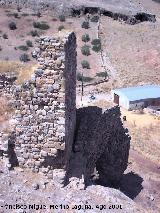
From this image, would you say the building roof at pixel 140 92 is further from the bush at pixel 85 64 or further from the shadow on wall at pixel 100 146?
the shadow on wall at pixel 100 146

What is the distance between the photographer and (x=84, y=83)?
3988 centimetres

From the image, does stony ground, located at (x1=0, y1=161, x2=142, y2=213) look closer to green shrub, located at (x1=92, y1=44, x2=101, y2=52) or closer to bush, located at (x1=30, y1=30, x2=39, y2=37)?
green shrub, located at (x1=92, y1=44, x2=101, y2=52)

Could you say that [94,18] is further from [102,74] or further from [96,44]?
[102,74]

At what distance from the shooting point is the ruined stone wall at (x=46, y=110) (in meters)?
13.6

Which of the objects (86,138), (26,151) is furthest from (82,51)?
(26,151)

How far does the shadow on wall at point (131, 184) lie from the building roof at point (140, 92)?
455 inches

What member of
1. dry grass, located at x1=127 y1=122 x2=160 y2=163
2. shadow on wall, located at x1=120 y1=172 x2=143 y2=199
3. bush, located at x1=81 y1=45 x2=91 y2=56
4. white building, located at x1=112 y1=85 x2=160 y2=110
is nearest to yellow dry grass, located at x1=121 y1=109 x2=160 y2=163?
dry grass, located at x1=127 y1=122 x2=160 y2=163

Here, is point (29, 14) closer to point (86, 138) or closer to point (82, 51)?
point (82, 51)

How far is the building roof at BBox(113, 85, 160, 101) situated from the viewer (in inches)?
1409

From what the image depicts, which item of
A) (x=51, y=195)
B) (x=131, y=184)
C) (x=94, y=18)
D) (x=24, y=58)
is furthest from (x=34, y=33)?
(x=51, y=195)

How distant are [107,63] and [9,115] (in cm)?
3100

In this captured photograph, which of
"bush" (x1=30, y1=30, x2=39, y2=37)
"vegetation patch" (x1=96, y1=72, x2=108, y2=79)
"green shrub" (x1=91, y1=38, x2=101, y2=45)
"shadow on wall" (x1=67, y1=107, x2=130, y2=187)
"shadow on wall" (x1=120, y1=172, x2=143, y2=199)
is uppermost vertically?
"shadow on wall" (x1=67, y1=107, x2=130, y2=187)

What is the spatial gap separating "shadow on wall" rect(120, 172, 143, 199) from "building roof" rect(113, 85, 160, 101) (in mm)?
11547

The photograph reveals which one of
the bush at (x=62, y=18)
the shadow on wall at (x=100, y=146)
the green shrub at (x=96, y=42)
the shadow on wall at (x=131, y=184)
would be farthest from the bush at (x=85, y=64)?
the shadow on wall at (x=100, y=146)
